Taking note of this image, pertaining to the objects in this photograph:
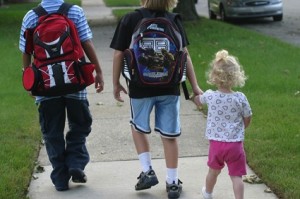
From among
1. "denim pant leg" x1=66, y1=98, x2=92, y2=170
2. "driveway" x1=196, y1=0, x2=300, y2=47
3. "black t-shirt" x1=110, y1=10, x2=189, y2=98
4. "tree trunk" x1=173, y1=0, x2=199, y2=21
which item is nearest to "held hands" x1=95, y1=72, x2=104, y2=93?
"denim pant leg" x1=66, y1=98, x2=92, y2=170

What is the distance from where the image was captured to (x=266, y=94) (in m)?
8.34

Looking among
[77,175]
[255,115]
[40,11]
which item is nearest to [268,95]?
[255,115]

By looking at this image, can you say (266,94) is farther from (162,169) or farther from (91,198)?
(91,198)

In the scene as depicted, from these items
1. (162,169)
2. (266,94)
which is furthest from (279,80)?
(162,169)

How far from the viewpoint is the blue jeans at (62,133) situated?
15.6 feet

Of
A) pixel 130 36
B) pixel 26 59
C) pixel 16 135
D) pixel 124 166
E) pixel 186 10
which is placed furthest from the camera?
pixel 186 10

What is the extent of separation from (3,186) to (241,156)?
196cm

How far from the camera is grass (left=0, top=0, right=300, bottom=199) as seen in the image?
506 cm

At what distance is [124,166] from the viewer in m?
5.51

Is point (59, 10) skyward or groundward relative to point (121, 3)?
skyward

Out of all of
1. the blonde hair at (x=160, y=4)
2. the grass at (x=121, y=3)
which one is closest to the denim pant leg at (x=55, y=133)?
the blonde hair at (x=160, y=4)

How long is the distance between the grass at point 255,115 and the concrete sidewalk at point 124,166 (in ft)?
0.61

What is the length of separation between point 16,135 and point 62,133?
1.88 metres

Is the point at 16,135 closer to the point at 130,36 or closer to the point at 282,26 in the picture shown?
the point at 130,36
